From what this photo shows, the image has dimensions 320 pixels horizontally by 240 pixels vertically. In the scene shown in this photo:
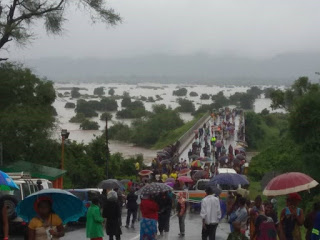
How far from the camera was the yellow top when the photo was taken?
9000mm

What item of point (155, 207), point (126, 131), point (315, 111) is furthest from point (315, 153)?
point (126, 131)

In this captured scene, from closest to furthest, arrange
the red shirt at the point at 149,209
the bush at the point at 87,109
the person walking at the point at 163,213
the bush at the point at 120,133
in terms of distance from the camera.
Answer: the red shirt at the point at 149,209, the person walking at the point at 163,213, the bush at the point at 120,133, the bush at the point at 87,109

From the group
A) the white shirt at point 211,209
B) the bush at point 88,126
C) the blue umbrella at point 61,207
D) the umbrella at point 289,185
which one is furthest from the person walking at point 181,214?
the bush at point 88,126

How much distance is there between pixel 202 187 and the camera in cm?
2566

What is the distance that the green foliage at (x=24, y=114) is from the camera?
1103 inches

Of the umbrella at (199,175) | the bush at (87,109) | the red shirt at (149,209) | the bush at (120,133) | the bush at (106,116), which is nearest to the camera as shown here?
the red shirt at (149,209)

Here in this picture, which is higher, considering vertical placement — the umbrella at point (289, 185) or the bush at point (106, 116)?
the umbrella at point (289, 185)

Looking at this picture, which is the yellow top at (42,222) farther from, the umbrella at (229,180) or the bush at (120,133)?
the bush at (120,133)

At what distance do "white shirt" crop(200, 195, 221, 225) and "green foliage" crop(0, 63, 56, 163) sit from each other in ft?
49.1

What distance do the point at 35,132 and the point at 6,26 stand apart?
19.0ft

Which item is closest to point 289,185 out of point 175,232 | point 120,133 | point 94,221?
point 94,221

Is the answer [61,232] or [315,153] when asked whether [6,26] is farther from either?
[61,232]

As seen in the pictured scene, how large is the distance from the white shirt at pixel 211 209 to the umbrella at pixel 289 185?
9.93 feet

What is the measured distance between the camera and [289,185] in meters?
11.1
